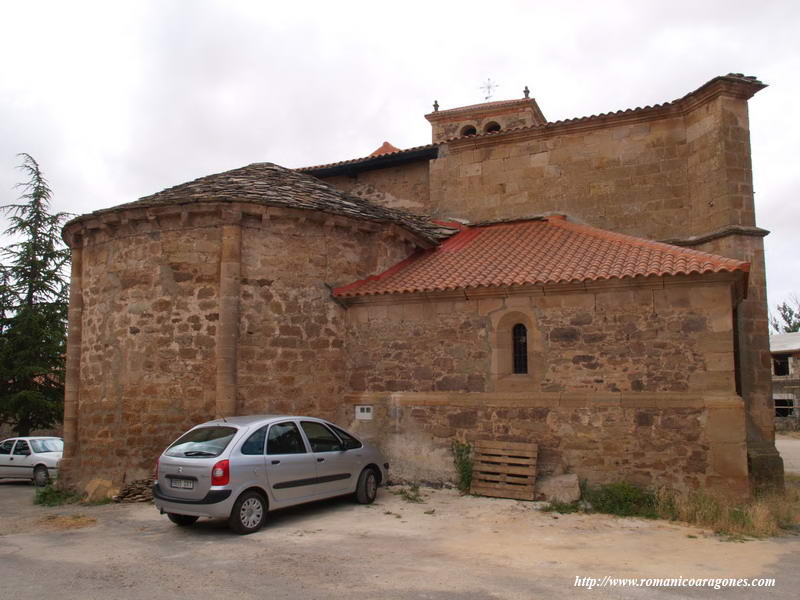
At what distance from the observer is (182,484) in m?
7.56

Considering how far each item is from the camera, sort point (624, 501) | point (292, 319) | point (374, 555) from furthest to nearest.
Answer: point (292, 319), point (624, 501), point (374, 555)

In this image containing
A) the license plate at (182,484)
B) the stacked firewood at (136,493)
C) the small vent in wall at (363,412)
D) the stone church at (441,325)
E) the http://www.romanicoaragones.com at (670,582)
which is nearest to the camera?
the http://www.romanicoaragones.com at (670,582)

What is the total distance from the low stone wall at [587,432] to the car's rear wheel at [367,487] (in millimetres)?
1324

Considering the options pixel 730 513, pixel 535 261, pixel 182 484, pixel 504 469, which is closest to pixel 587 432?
pixel 504 469

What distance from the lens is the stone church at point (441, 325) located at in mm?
9352

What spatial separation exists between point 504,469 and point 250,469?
4078 millimetres

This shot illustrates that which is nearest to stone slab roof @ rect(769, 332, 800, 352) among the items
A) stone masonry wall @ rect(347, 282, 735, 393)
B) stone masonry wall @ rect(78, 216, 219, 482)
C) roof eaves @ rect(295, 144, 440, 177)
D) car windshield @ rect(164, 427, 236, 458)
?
roof eaves @ rect(295, 144, 440, 177)

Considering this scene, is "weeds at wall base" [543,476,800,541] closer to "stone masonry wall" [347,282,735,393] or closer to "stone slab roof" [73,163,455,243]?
"stone masonry wall" [347,282,735,393]

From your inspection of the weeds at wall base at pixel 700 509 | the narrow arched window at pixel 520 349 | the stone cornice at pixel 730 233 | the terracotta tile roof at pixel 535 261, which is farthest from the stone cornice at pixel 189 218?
the stone cornice at pixel 730 233

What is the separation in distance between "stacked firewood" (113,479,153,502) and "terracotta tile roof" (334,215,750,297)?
439 centimetres

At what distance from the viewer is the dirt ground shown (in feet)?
18.4

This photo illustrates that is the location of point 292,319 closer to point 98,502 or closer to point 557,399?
point 98,502

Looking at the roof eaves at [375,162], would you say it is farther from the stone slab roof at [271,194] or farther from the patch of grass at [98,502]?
the patch of grass at [98,502]

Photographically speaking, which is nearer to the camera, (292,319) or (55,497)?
(55,497)
